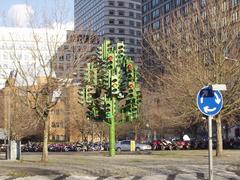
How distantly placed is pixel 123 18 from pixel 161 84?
135185 millimetres

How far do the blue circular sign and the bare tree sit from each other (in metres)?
21.3

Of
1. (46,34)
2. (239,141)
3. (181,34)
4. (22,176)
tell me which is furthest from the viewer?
(239,141)

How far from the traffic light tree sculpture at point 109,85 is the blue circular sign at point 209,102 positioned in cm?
2049

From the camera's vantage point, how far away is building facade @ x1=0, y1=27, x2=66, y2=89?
111 ft

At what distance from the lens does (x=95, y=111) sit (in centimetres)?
3459

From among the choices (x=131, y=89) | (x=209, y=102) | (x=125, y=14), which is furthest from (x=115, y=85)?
(x=125, y=14)

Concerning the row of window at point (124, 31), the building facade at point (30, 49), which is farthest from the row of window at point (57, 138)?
the building facade at point (30, 49)

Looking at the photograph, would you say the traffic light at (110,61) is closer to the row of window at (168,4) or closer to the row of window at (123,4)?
the row of window at (168,4)

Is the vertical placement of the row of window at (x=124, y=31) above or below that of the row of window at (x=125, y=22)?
below

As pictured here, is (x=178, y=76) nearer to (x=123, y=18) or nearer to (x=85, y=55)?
(x=85, y=55)

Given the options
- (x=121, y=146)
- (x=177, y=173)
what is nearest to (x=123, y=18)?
(x=121, y=146)

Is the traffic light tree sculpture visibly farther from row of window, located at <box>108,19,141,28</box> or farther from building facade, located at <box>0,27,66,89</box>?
row of window, located at <box>108,19,141,28</box>

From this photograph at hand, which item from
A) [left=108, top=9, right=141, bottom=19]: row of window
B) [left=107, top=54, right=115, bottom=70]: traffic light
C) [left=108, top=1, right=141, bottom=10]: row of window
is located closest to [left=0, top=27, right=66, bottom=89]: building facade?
[left=107, top=54, right=115, bottom=70]: traffic light

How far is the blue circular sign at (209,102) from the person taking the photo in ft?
40.8
